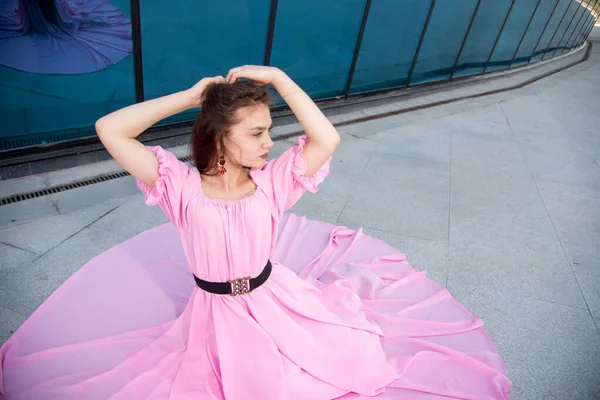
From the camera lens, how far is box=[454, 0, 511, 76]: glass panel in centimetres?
769

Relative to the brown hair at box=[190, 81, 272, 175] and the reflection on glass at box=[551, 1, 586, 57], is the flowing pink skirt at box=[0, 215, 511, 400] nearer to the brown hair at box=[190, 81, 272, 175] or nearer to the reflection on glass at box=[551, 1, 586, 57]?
the brown hair at box=[190, 81, 272, 175]

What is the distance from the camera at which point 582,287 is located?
292cm

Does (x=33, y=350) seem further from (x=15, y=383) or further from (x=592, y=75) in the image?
(x=592, y=75)

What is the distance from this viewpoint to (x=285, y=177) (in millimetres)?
1647

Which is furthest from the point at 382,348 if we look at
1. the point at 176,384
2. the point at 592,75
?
the point at 592,75

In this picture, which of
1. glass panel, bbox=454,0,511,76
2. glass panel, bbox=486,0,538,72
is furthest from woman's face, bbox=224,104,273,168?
glass panel, bbox=486,0,538,72

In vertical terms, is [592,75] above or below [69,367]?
below

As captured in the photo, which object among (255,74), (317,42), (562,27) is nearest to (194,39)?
(317,42)

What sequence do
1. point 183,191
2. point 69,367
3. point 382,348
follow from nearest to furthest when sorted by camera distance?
point 183,191 → point 69,367 → point 382,348

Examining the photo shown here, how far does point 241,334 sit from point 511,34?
10060mm

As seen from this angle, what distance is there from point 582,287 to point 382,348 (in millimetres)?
1859

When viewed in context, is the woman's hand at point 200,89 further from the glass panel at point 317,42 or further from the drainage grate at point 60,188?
the glass panel at point 317,42

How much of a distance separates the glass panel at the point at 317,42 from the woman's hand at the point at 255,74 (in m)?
3.17

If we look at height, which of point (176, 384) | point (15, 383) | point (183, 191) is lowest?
point (15, 383)
